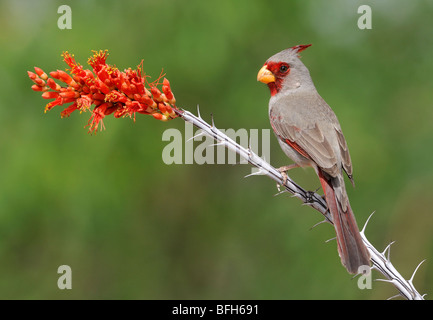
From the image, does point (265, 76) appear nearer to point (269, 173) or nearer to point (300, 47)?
point (300, 47)

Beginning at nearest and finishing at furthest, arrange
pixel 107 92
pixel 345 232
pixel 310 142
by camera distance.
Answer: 1. pixel 107 92
2. pixel 345 232
3. pixel 310 142

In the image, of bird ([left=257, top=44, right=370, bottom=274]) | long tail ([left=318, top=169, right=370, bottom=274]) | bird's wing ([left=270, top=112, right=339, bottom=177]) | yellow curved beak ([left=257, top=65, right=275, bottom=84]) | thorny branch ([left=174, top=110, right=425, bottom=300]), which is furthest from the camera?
yellow curved beak ([left=257, top=65, right=275, bottom=84])

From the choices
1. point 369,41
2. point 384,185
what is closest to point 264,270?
point 384,185

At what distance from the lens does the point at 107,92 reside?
2539 mm

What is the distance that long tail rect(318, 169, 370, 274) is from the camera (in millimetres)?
2662

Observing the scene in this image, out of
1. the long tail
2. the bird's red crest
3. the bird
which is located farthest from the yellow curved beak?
the long tail

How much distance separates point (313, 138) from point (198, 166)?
258cm

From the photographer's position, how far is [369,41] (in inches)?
241

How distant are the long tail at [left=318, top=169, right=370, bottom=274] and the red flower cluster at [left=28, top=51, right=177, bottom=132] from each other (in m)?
1.04

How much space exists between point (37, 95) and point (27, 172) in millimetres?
729

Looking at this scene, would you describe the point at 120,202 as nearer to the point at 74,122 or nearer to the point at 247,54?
the point at 74,122

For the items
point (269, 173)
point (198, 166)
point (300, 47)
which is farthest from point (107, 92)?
point (198, 166)

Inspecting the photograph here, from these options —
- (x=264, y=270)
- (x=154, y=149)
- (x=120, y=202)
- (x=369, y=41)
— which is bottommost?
(x=264, y=270)

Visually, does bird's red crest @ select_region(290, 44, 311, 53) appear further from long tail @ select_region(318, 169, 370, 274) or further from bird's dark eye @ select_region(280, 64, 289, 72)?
long tail @ select_region(318, 169, 370, 274)
